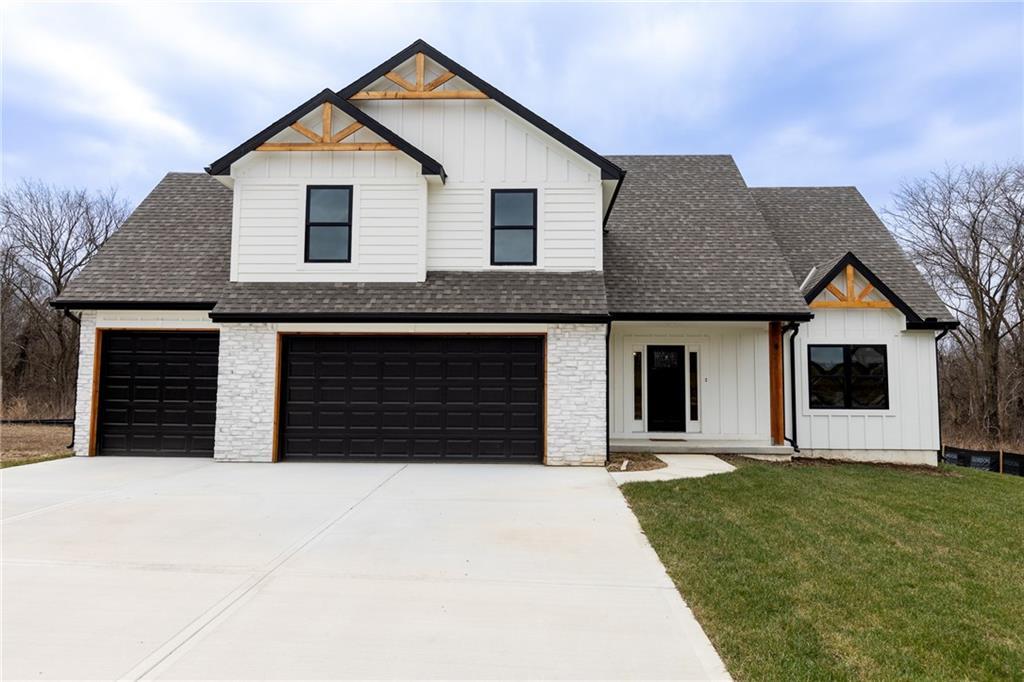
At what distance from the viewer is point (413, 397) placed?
1070 cm

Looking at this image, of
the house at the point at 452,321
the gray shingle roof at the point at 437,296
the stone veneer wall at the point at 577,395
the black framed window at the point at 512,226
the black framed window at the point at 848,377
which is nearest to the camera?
the stone veneer wall at the point at 577,395

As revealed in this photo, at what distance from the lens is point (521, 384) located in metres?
10.7

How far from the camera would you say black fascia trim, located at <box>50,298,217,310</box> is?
10.9 meters

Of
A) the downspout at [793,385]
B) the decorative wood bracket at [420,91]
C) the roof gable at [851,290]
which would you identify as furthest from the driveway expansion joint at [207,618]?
the roof gable at [851,290]

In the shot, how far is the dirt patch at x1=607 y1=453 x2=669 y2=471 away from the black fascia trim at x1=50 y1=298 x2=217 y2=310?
821 centimetres

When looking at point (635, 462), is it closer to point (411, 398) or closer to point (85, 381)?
point (411, 398)

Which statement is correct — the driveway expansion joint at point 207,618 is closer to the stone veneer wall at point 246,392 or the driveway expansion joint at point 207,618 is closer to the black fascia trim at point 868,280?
the stone veneer wall at point 246,392

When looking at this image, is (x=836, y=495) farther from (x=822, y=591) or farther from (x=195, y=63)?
(x=195, y=63)

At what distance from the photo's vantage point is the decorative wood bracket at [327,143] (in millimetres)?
10984

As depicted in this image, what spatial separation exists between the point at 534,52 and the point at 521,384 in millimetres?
10216

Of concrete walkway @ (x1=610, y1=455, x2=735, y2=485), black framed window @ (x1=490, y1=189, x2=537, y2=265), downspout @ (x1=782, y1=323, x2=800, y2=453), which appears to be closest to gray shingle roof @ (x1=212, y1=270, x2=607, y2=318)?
black framed window @ (x1=490, y1=189, x2=537, y2=265)

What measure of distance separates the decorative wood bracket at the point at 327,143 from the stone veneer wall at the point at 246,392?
351 centimetres

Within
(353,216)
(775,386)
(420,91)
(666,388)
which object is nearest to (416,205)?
(353,216)

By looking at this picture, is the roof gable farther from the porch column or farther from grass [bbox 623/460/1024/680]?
grass [bbox 623/460/1024/680]
